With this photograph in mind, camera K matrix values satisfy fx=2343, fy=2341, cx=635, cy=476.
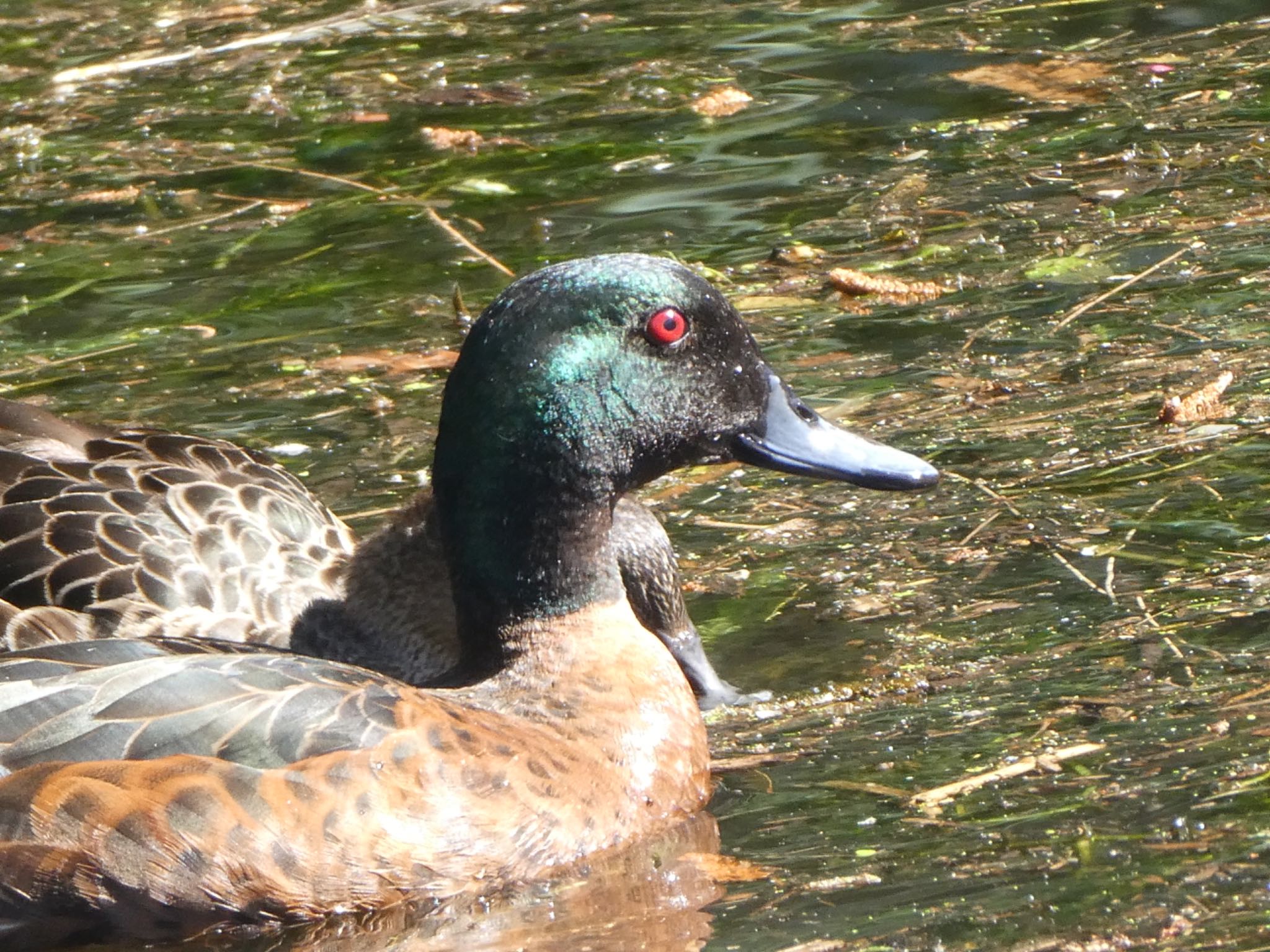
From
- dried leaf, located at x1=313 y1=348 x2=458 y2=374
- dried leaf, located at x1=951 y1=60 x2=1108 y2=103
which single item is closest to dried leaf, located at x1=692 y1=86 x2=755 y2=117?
dried leaf, located at x1=951 y1=60 x2=1108 y2=103

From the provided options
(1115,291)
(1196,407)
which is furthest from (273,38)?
(1196,407)

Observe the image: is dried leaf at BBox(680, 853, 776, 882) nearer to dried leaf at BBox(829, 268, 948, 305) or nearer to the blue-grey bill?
the blue-grey bill

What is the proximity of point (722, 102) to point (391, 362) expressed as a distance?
3.28 m

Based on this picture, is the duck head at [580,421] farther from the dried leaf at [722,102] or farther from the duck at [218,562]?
the dried leaf at [722,102]

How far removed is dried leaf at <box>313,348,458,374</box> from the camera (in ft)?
27.3

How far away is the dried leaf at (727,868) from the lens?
4.64m

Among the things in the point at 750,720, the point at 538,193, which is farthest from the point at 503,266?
the point at 750,720

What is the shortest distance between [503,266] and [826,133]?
6.58ft

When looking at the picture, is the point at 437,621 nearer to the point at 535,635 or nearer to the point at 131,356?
the point at 535,635

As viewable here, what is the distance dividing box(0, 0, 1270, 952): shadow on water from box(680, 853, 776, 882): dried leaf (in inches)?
0.7

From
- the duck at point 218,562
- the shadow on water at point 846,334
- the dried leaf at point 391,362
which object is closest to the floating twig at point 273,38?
the shadow on water at point 846,334

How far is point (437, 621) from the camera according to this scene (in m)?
6.36

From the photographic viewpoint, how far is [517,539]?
546 centimetres

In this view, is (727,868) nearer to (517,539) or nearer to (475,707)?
(475,707)
